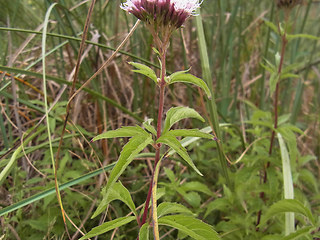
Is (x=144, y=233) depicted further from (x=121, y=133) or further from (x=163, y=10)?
(x=163, y=10)

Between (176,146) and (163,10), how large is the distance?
31 cm

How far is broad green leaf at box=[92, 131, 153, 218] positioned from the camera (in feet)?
2.20

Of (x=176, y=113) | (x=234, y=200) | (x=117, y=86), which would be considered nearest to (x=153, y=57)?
(x=117, y=86)

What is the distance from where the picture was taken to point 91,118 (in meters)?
1.72

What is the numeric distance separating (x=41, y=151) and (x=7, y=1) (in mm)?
682

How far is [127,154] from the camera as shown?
70 cm

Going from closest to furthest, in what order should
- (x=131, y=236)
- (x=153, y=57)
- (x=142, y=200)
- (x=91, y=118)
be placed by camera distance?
(x=131, y=236) < (x=142, y=200) < (x=91, y=118) < (x=153, y=57)

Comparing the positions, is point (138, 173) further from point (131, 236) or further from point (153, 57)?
point (153, 57)

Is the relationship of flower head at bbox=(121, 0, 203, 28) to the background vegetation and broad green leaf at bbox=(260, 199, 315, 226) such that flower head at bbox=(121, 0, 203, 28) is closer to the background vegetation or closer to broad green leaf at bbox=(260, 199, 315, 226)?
the background vegetation

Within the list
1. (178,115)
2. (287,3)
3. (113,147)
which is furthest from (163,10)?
(113,147)

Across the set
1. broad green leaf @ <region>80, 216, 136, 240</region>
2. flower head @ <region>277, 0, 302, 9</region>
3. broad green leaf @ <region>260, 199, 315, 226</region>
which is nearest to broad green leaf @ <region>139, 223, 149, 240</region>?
broad green leaf @ <region>80, 216, 136, 240</region>

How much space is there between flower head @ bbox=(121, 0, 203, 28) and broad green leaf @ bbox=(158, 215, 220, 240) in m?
0.45

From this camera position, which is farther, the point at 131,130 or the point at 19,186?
the point at 19,186

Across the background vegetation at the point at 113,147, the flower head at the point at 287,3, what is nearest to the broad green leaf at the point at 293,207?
the background vegetation at the point at 113,147
